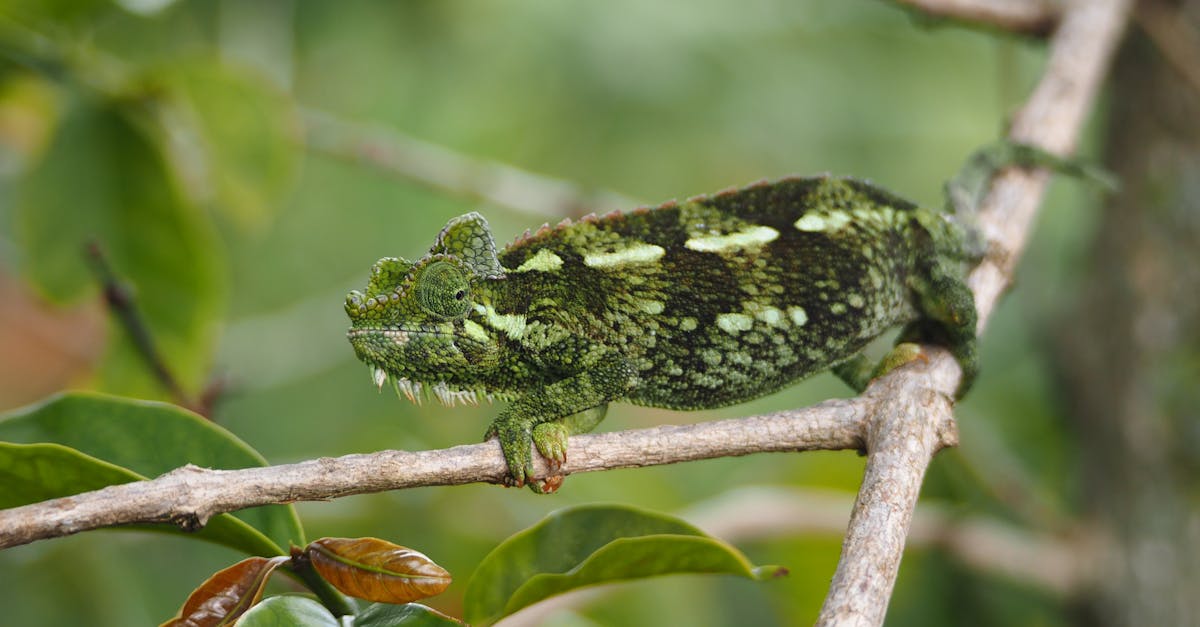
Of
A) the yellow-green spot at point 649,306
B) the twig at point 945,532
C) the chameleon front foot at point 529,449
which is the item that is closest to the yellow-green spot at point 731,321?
the yellow-green spot at point 649,306

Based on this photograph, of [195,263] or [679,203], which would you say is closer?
[679,203]

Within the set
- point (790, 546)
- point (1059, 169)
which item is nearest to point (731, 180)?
point (790, 546)

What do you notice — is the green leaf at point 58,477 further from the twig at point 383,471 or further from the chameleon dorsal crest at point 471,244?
the chameleon dorsal crest at point 471,244

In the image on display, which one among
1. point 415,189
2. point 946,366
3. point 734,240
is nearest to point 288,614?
point 734,240

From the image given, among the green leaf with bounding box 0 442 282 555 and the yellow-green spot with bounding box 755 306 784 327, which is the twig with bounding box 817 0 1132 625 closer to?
the yellow-green spot with bounding box 755 306 784 327

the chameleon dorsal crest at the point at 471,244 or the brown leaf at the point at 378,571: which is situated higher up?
the chameleon dorsal crest at the point at 471,244

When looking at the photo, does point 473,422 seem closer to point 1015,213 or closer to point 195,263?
point 195,263

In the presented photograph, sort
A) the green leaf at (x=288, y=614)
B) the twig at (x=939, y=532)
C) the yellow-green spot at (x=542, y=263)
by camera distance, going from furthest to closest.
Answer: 1. the twig at (x=939, y=532)
2. the yellow-green spot at (x=542, y=263)
3. the green leaf at (x=288, y=614)
